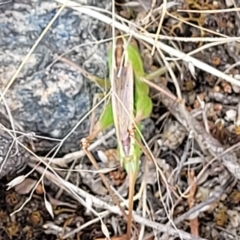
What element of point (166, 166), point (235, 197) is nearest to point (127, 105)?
point (166, 166)

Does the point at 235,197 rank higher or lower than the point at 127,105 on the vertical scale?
lower

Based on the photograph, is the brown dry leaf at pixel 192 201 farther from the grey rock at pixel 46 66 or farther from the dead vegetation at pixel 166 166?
the grey rock at pixel 46 66

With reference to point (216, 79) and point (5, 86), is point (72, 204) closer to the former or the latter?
point (5, 86)

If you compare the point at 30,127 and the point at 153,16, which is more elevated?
the point at 153,16

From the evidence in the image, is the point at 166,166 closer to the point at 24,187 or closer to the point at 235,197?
the point at 235,197

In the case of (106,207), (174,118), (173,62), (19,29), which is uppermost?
(19,29)

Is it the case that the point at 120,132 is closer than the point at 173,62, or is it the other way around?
the point at 120,132

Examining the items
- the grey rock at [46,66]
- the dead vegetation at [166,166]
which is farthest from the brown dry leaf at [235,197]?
the grey rock at [46,66]

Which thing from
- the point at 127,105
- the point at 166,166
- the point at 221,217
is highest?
the point at 127,105

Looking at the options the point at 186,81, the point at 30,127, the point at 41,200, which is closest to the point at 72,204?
the point at 41,200
